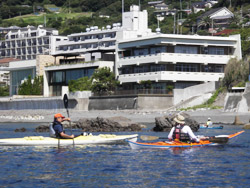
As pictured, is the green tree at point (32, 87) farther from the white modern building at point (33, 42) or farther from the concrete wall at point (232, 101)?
the white modern building at point (33, 42)

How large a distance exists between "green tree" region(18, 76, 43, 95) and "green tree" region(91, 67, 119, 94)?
1628cm

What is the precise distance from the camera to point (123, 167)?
86.5 feet

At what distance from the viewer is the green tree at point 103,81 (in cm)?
8406

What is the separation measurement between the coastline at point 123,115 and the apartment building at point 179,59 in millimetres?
7824

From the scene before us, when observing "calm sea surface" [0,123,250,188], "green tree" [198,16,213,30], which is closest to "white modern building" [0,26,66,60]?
"green tree" [198,16,213,30]

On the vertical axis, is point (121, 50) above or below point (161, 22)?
below

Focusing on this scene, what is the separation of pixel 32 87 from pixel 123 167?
7542 cm

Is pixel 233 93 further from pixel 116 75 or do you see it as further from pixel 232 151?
pixel 232 151

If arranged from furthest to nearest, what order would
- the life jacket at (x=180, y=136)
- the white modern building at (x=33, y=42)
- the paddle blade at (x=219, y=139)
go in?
the white modern building at (x=33, y=42), the paddle blade at (x=219, y=139), the life jacket at (x=180, y=136)

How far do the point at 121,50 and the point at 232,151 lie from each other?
190ft

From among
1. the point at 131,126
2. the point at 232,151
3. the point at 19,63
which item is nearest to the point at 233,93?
the point at 131,126

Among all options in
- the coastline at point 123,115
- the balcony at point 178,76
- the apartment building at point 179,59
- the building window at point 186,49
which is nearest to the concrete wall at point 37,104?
the coastline at point 123,115

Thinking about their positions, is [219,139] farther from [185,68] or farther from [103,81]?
[103,81]

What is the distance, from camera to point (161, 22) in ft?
640
